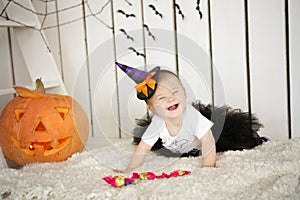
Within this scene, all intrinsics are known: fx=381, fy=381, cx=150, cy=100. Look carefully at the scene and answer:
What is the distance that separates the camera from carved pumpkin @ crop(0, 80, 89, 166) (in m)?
1.19

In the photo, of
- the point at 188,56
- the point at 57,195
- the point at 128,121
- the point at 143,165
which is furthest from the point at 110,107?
the point at 57,195

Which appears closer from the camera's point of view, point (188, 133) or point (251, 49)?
point (188, 133)

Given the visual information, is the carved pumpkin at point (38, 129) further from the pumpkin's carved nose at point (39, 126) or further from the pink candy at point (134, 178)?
the pink candy at point (134, 178)

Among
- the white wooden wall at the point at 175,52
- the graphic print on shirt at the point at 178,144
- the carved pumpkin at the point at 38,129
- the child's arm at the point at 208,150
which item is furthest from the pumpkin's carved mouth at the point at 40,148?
the child's arm at the point at 208,150

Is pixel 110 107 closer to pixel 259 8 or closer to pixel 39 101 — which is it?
pixel 39 101

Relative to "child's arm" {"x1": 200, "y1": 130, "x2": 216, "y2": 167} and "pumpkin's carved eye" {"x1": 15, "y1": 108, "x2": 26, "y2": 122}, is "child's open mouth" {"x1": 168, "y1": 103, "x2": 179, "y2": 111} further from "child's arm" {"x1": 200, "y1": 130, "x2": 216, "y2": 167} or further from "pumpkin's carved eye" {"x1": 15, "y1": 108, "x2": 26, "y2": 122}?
"pumpkin's carved eye" {"x1": 15, "y1": 108, "x2": 26, "y2": 122}

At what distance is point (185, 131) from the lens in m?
1.08

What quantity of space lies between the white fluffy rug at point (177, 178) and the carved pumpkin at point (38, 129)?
0.05 meters

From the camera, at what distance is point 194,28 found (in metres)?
1.48

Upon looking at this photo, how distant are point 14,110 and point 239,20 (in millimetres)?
854

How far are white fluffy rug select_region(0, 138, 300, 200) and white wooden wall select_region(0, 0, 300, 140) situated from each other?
224 mm

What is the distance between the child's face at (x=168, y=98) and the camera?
1.00 metres

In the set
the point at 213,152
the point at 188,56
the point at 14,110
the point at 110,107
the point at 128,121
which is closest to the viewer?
the point at 213,152

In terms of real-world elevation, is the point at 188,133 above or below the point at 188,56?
below
